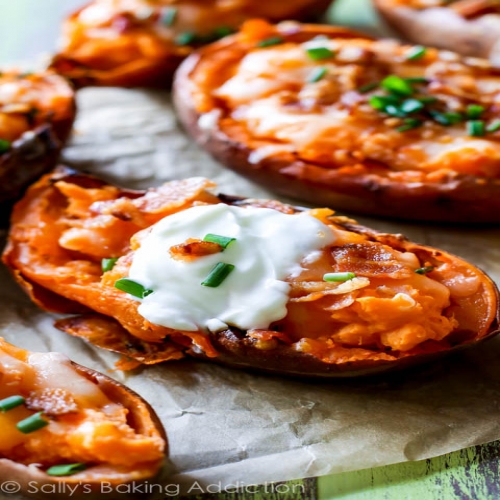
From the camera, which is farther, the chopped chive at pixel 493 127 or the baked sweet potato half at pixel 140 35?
the baked sweet potato half at pixel 140 35

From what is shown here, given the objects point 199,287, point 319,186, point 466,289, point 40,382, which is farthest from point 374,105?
point 40,382

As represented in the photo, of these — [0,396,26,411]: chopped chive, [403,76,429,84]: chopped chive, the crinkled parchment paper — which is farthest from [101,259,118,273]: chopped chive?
[403,76,429,84]: chopped chive

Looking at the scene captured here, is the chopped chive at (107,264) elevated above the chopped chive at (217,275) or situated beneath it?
situated beneath

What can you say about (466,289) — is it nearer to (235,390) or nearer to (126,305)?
(235,390)

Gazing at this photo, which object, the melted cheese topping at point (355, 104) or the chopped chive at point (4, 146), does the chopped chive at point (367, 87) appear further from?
the chopped chive at point (4, 146)

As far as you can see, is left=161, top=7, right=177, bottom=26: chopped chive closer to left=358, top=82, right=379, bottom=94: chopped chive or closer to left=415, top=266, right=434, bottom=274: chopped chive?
left=358, top=82, right=379, bottom=94: chopped chive

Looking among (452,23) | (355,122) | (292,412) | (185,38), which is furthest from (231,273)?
(452,23)

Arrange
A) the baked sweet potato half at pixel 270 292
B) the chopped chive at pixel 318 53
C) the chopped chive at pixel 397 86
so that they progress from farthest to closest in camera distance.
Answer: the chopped chive at pixel 318 53 < the chopped chive at pixel 397 86 < the baked sweet potato half at pixel 270 292

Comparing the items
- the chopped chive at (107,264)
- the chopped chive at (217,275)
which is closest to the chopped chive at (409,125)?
the chopped chive at (217,275)
